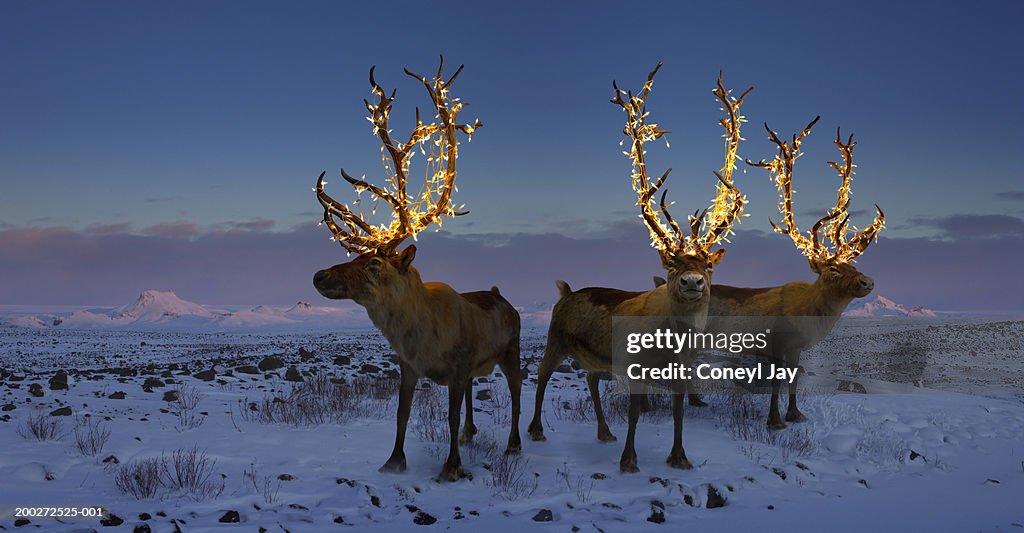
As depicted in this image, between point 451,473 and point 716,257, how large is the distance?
159 inches

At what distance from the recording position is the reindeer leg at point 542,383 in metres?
9.80

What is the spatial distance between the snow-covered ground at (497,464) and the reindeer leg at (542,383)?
1.08ft

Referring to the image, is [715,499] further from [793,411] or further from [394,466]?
[793,411]

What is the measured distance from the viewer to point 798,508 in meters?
7.58

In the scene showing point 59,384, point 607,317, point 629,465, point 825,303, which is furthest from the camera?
point 59,384

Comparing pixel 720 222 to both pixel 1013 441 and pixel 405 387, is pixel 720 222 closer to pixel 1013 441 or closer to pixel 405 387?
pixel 405 387

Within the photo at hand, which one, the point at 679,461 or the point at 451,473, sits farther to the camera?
the point at 679,461

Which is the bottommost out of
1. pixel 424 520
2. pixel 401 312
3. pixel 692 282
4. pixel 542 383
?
pixel 424 520

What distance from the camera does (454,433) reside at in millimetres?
7898

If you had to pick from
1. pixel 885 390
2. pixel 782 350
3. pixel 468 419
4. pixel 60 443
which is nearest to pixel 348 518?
pixel 468 419

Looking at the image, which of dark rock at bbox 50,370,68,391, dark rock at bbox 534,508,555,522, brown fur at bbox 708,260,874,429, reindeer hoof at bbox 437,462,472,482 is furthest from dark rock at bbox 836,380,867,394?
dark rock at bbox 50,370,68,391

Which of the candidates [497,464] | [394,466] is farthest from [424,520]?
[497,464]

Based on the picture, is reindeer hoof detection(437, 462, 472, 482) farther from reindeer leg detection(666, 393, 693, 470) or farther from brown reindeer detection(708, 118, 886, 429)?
brown reindeer detection(708, 118, 886, 429)

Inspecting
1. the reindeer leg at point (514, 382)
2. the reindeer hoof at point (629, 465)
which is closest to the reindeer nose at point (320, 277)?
the reindeer leg at point (514, 382)
